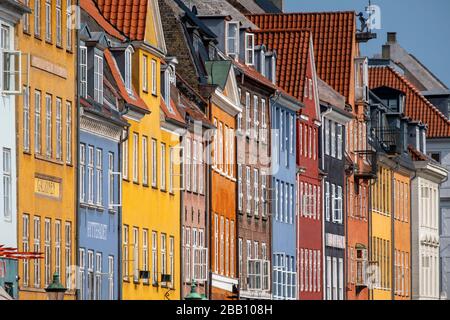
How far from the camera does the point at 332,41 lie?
103 m

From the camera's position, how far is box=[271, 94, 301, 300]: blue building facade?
84600 millimetres

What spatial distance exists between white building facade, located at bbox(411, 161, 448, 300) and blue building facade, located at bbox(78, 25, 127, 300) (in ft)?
193

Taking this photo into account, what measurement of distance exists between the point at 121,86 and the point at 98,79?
359cm

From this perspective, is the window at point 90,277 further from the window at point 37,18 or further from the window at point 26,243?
the window at point 37,18

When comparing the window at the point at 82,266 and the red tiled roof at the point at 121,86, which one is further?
the red tiled roof at the point at 121,86

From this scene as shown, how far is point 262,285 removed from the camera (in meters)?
80.8

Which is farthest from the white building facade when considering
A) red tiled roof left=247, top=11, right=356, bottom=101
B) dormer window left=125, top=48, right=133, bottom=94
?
dormer window left=125, top=48, right=133, bottom=94

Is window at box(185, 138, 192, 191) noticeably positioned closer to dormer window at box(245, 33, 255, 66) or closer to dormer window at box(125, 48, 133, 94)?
dormer window at box(125, 48, 133, 94)

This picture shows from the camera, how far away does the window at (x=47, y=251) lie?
50.2 m

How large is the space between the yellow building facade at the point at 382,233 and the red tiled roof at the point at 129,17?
42.1m

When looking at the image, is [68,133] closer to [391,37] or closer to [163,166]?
[163,166]

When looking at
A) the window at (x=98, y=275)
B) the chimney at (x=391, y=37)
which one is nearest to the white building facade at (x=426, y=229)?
the chimney at (x=391, y=37)

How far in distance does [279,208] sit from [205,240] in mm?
16297

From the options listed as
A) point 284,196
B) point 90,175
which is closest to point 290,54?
point 284,196
